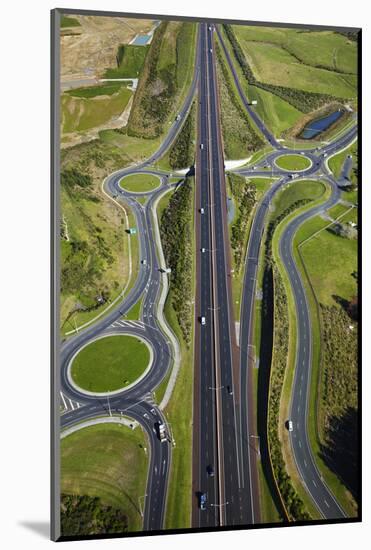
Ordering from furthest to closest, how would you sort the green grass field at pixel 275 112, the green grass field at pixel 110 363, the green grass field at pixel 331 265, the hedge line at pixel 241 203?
the green grass field at pixel 275 112, the hedge line at pixel 241 203, the green grass field at pixel 331 265, the green grass field at pixel 110 363

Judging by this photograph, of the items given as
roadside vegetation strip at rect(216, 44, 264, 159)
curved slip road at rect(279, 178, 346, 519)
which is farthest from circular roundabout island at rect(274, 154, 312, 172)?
curved slip road at rect(279, 178, 346, 519)

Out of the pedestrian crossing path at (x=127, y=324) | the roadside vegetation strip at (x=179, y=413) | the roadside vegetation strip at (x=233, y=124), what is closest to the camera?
the roadside vegetation strip at (x=179, y=413)

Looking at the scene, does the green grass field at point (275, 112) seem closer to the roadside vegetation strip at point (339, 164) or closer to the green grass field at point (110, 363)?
the roadside vegetation strip at point (339, 164)

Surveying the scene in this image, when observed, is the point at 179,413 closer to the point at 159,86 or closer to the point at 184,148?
the point at 184,148

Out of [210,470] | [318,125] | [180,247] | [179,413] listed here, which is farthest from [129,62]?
[210,470]

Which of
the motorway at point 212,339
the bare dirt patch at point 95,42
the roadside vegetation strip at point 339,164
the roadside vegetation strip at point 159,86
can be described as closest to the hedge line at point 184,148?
the motorway at point 212,339

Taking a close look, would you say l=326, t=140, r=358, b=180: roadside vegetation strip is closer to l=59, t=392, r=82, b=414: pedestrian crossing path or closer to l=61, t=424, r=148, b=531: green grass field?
l=61, t=424, r=148, b=531: green grass field
